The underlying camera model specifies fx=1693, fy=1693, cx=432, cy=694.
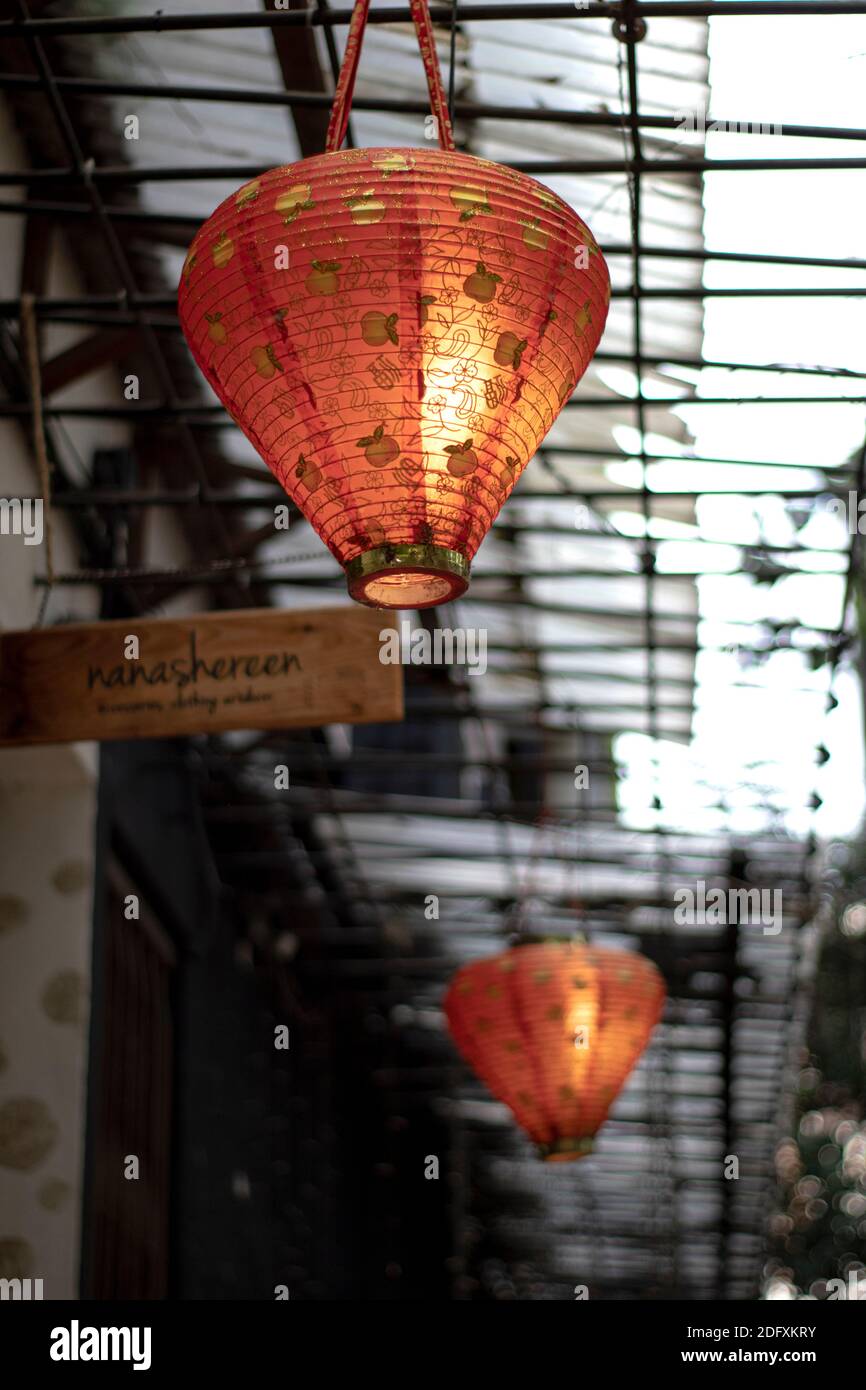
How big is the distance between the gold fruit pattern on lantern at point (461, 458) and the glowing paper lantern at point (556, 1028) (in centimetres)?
462

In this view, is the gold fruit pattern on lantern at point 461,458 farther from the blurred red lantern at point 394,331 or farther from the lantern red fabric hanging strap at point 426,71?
the lantern red fabric hanging strap at point 426,71

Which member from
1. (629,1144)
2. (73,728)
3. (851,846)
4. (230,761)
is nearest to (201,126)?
(73,728)

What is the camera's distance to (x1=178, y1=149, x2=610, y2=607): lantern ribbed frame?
3410 mm

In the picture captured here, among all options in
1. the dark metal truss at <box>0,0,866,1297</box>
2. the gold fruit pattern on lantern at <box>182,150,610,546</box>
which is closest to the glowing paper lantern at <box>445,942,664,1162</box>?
the dark metal truss at <box>0,0,866,1297</box>

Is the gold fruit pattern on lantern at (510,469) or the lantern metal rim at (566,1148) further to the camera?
the lantern metal rim at (566,1148)

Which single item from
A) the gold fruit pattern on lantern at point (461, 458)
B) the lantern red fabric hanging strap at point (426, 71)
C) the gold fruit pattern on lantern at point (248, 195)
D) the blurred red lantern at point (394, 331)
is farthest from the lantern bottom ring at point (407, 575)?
the lantern red fabric hanging strap at point (426, 71)

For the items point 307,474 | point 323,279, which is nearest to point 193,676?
point 307,474

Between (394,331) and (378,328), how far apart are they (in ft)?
0.11

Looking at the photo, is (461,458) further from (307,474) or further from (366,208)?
(366,208)

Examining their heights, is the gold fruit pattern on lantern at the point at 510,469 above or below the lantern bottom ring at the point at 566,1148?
above

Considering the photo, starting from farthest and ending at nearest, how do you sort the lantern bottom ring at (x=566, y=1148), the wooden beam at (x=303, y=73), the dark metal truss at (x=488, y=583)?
1. the lantern bottom ring at (x=566, y=1148)
2. the dark metal truss at (x=488, y=583)
3. the wooden beam at (x=303, y=73)

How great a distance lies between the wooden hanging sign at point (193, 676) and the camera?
5.40 meters
